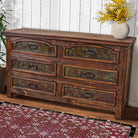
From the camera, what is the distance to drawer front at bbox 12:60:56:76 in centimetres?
319

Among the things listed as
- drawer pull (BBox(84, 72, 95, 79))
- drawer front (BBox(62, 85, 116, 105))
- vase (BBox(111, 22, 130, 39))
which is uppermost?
vase (BBox(111, 22, 130, 39))

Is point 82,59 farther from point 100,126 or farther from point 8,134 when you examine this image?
point 8,134

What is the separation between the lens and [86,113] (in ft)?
10.2

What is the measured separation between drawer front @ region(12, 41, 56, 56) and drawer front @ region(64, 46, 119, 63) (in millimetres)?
191

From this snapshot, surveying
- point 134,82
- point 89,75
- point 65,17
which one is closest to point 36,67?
point 89,75

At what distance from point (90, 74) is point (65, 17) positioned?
3.08 ft

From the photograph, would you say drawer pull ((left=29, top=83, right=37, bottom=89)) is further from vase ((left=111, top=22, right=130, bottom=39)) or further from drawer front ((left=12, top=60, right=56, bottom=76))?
vase ((left=111, top=22, right=130, bottom=39))

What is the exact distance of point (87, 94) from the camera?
121 inches

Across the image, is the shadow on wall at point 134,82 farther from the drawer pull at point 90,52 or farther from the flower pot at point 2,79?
the flower pot at point 2,79

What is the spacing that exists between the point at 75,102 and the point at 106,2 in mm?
1295

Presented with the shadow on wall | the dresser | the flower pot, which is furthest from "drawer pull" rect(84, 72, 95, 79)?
the flower pot

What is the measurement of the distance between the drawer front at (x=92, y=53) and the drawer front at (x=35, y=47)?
0.63 ft

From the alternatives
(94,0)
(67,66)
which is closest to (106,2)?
(94,0)

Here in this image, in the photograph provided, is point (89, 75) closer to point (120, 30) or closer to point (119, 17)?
point (120, 30)
